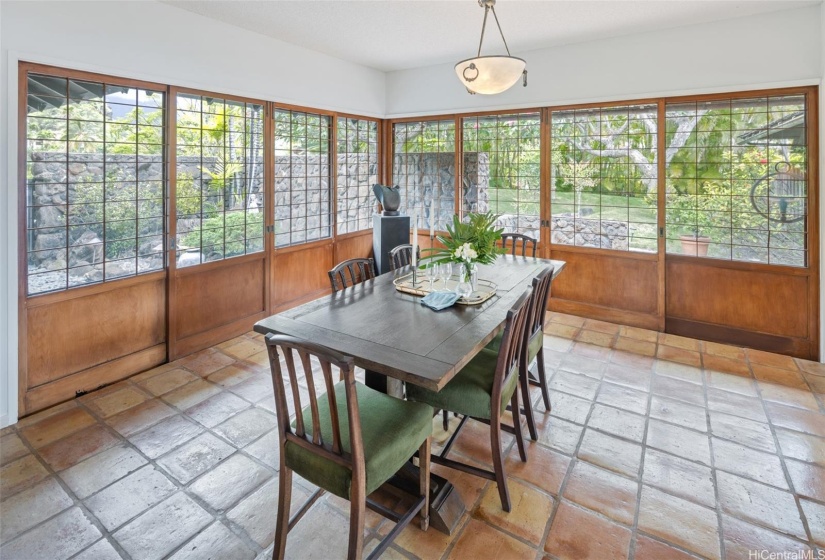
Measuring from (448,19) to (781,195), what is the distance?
3124 mm

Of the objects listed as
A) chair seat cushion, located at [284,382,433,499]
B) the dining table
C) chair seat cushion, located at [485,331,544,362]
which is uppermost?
the dining table

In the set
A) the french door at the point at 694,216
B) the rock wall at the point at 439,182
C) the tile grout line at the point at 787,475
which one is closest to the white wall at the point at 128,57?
the rock wall at the point at 439,182

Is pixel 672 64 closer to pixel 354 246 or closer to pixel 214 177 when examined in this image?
pixel 354 246

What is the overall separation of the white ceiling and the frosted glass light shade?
1.01 metres

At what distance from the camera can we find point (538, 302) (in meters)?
2.44

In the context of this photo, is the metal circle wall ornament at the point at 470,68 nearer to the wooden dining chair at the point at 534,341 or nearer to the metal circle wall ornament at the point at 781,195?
the wooden dining chair at the point at 534,341

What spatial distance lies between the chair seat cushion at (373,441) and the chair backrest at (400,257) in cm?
152

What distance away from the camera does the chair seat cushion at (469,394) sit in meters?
2.00

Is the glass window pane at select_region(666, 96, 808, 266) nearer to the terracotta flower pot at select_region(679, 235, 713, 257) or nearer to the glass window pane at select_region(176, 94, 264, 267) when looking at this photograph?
the terracotta flower pot at select_region(679, 235, 713, 257)

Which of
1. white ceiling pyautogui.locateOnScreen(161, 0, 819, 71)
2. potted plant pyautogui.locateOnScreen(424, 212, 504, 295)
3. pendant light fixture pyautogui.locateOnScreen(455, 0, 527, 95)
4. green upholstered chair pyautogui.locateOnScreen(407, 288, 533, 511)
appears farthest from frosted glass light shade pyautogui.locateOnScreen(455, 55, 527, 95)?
green upholstered chair pyautogui.locateOnScreen(407, 288, 533, 511)

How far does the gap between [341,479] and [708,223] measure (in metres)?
4.01

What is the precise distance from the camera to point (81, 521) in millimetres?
1916

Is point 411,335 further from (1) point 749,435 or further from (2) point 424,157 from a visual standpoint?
(2) point 424,157

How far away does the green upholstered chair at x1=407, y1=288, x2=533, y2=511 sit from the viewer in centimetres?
193
